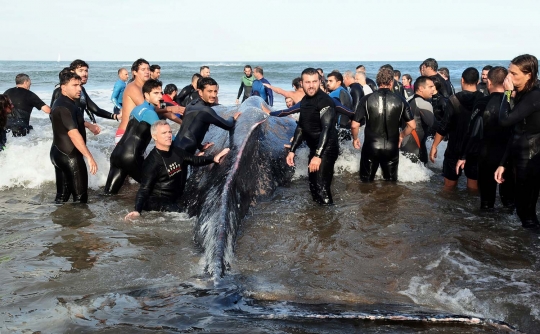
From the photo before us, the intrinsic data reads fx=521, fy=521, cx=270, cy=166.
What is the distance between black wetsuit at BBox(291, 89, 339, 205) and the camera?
6768 mm

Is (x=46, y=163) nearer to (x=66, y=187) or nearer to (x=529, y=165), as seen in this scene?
(x=66, y=187)

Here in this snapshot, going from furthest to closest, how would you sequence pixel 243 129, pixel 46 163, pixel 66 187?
pixel 46 163, pixel 243 129, pixel 66 187

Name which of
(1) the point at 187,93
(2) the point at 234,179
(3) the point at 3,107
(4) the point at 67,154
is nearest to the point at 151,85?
(4) the point at 67,154

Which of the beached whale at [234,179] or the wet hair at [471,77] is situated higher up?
the wet hair at [471,77]

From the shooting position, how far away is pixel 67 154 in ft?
23.0

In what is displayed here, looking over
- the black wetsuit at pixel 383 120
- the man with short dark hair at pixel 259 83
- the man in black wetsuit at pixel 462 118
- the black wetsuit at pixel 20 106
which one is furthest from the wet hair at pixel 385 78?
the man with short dark hair at pixel 259 83

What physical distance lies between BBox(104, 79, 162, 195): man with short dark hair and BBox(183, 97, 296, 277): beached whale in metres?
0.87

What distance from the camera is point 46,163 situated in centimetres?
933

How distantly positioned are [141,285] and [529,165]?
427cm

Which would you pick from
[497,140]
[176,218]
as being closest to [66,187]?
[176,218]

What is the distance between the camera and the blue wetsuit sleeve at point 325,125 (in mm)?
6676

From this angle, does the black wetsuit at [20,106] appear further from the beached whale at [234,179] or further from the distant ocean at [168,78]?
the distant ocean at [168,78]

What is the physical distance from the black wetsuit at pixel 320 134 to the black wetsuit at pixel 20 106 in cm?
652

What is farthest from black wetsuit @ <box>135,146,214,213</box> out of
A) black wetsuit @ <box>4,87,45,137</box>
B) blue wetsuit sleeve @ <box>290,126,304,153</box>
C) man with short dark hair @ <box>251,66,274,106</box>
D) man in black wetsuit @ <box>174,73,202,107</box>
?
man with short dark hair @ <box>251,66,274,106</box>
